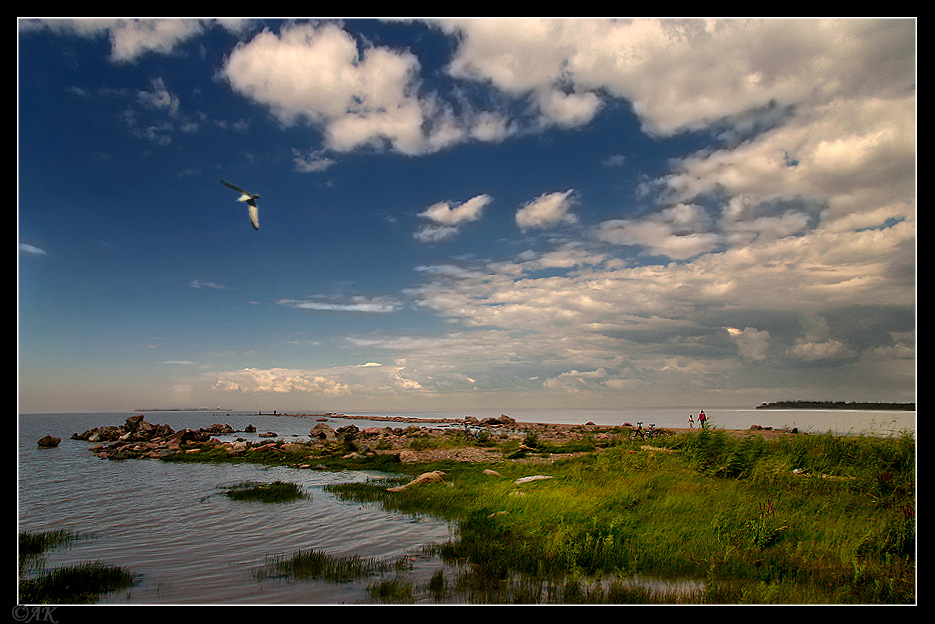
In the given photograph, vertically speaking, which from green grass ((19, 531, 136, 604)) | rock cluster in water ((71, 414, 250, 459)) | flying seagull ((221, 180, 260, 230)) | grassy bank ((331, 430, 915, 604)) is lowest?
rock cluster in water ((71, 414, 250, 459))

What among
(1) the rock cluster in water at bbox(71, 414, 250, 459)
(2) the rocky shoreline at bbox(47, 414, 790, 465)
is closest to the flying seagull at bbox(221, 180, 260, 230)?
(2) the rocky shoreline at bbox(47, 414, 790, 465)

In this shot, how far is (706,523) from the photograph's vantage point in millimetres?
12914

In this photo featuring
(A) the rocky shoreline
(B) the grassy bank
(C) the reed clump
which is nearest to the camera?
(B) the grassy bank

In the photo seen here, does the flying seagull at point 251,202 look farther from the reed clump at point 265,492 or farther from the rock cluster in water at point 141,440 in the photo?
the rock cluster in water at point 141,440

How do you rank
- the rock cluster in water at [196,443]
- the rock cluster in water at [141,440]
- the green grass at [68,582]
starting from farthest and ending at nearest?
the rock cluster in water at [141,440]
the rock cluster in water at [196,443]
the green grass at [68,582]

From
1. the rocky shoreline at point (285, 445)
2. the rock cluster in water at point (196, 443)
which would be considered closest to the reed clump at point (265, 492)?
the rocky shoreline at point (285, 445)

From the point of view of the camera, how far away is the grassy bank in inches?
366

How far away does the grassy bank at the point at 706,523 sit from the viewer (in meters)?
9.29

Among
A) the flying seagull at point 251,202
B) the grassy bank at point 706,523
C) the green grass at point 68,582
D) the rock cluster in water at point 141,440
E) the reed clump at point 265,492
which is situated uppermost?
the flying seagull at point 251,202

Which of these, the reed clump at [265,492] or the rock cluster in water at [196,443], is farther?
the rock cluster in water at [196,443]

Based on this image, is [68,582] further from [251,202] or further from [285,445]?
[285,445]

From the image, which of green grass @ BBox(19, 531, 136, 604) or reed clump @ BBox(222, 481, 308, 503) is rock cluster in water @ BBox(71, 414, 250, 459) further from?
green grass @ BBox(19, 531, 136, 604)

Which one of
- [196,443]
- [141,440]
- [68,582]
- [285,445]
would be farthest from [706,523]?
[141,440]
